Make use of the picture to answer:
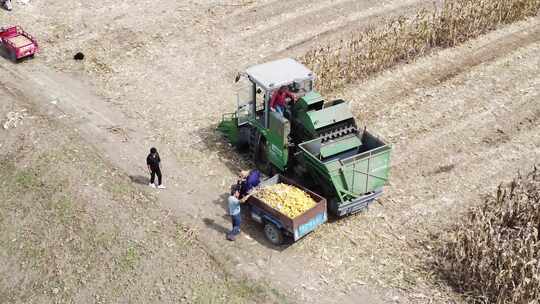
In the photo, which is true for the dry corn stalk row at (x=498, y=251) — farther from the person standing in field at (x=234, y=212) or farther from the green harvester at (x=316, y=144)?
the person standing in field at (x=234, y=212)

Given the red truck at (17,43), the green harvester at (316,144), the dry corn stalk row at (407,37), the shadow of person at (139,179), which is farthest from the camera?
the red truck at (17,43)

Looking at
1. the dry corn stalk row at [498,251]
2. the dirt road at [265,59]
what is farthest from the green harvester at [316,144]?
the dry corn stalk row at [498,251]

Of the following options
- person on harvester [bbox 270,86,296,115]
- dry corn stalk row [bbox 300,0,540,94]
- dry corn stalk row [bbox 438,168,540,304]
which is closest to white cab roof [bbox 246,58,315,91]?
person on harvester [bbox 270,86,296,115]

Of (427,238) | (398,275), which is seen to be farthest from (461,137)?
(398,275)

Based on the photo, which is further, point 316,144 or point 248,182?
point 316,144

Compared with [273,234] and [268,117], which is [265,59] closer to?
[268,117]

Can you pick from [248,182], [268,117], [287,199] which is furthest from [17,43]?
[287,199]
